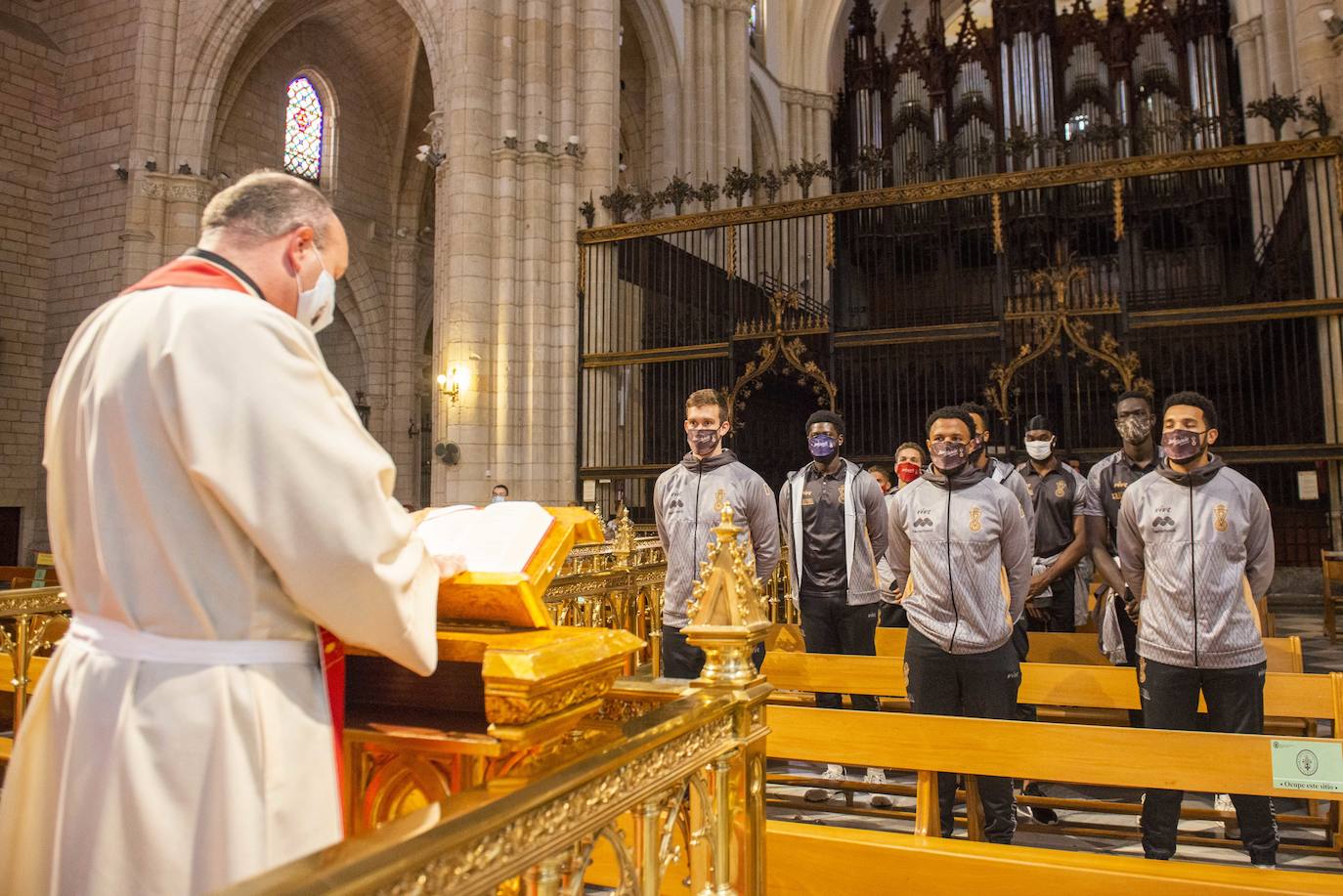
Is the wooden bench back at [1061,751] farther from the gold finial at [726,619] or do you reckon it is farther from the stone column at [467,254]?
the stone column at [467,254]

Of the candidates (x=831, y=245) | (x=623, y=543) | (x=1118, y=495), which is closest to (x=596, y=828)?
(x=1118, y=495)

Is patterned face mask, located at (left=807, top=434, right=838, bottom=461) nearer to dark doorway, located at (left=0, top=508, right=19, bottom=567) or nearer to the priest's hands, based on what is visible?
the priest's hands

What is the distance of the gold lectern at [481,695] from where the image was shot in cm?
145

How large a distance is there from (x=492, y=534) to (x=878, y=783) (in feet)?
10.8

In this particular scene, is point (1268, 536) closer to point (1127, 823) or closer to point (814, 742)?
point (1127, 823)

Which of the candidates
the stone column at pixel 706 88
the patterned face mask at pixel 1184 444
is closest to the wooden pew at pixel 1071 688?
the patterned face mask at pixel 1184 444

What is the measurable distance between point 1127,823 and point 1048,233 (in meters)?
13.9

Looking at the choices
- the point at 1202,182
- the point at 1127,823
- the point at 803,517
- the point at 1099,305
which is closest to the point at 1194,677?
the point at 1127,823

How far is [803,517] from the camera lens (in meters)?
5.32

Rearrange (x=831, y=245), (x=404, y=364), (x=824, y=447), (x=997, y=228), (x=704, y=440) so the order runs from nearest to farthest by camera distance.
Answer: (x=704, y=440)
(x=824, y=447)
(x=997, y=228)
(x=831, y=245)
(x=404, y=364)

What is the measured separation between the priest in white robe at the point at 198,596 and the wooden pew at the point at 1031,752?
5.52 feet

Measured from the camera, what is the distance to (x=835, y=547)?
5.19 meters

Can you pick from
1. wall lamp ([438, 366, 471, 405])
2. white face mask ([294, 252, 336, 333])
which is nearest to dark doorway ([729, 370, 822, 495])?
wall lamp ([438, 366, 471, 405])

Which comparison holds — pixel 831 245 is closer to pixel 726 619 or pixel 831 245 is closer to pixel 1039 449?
pixel 1039 449
